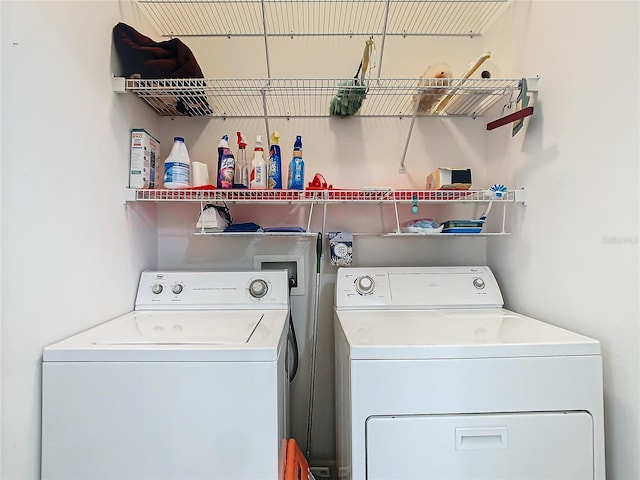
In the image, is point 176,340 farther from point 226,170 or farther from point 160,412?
point 226,170

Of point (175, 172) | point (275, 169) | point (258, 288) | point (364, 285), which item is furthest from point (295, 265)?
point (175, 172)

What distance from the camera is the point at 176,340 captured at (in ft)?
3.12

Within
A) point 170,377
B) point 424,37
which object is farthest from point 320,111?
point 170,377

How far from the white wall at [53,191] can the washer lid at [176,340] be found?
3.2 inches

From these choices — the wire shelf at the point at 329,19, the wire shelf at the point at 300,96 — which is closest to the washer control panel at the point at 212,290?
the wire shelf at the point at 300,96

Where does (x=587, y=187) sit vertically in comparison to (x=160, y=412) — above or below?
above

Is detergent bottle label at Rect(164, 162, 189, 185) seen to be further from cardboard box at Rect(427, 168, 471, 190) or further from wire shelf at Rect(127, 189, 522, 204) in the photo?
cardboard box at Rect(427, 168, 471, 190)

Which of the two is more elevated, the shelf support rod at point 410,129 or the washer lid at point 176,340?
the shelf support rod at point 410,129

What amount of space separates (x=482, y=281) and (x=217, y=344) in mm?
1175

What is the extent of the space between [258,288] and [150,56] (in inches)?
38.7

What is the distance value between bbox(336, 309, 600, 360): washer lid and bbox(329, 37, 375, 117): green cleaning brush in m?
0.90

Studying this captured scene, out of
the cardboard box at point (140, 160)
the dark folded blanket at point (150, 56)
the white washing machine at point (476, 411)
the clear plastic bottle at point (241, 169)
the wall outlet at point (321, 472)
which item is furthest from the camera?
the wall outlet at point (321, 472)

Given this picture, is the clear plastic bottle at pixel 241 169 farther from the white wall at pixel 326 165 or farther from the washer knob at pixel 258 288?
the washer knob at pixel 258 288

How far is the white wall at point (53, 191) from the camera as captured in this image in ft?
2.64
